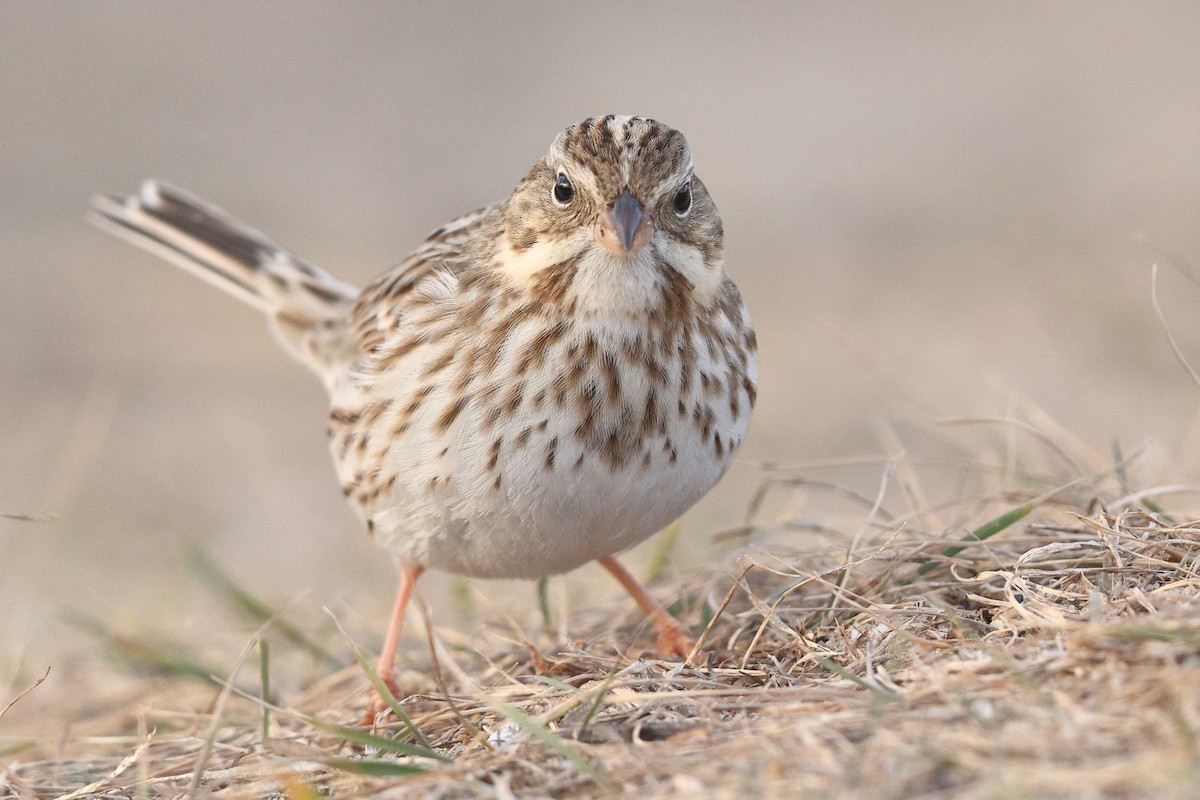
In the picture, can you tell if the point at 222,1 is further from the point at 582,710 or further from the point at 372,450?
the point at 582,710

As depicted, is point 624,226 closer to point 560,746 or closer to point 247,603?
point 560,746

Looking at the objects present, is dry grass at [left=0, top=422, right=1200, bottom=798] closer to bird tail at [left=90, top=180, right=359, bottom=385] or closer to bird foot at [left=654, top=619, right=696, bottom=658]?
bird foot at [left=654, top=619, right=696, bottom=658]

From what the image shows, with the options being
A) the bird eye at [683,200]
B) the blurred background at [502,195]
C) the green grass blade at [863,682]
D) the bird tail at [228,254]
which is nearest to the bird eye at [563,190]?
the bird eye at [683,200]

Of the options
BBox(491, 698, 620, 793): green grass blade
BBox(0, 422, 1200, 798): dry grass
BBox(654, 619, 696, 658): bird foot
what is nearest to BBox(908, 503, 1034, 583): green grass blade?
BBox(0, 422, 1200, 798): dry grass

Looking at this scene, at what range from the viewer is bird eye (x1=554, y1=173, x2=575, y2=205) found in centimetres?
415

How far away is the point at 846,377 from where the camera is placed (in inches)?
414

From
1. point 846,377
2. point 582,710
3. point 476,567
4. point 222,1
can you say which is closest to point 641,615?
point 476,567

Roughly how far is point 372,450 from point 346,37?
49.5ft

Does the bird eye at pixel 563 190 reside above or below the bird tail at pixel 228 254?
above

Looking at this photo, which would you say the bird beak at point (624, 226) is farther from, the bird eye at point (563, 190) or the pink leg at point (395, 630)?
the pink leg at point (395, 630)

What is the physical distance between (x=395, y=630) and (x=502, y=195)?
9.70 meters

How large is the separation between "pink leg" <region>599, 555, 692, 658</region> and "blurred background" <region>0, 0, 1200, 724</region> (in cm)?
92

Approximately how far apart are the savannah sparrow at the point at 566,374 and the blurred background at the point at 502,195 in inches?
56.1

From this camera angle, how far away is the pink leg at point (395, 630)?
525 cm
